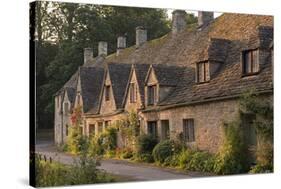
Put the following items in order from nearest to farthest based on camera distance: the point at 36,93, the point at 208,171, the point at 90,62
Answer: the point at 36,93 < the point at 90,62 < the point at 208,171

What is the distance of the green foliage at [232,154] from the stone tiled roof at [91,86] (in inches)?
130

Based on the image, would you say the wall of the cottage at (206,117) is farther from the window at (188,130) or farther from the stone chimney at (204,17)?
the stone chimney at (204,17)

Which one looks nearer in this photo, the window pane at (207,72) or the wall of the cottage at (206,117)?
the wall of the cottage at (206,117)

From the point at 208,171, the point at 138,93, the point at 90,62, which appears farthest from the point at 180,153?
the point at 90,62

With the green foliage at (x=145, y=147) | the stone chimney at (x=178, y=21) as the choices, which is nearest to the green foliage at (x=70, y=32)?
the stone chimney at (x=178, y=21)

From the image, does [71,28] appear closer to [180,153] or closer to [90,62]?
[90,62]

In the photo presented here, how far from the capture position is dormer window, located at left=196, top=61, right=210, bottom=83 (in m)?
15.3

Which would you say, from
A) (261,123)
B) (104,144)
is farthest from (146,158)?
(261,123)

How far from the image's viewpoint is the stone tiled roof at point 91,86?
13.8 m

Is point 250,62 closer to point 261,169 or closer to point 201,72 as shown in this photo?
point 201,72

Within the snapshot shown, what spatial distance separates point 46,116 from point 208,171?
13.9ft

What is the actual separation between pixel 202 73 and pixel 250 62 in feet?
4.04

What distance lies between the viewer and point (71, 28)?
13.8 metres

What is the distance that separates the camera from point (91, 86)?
1420 centimetres
